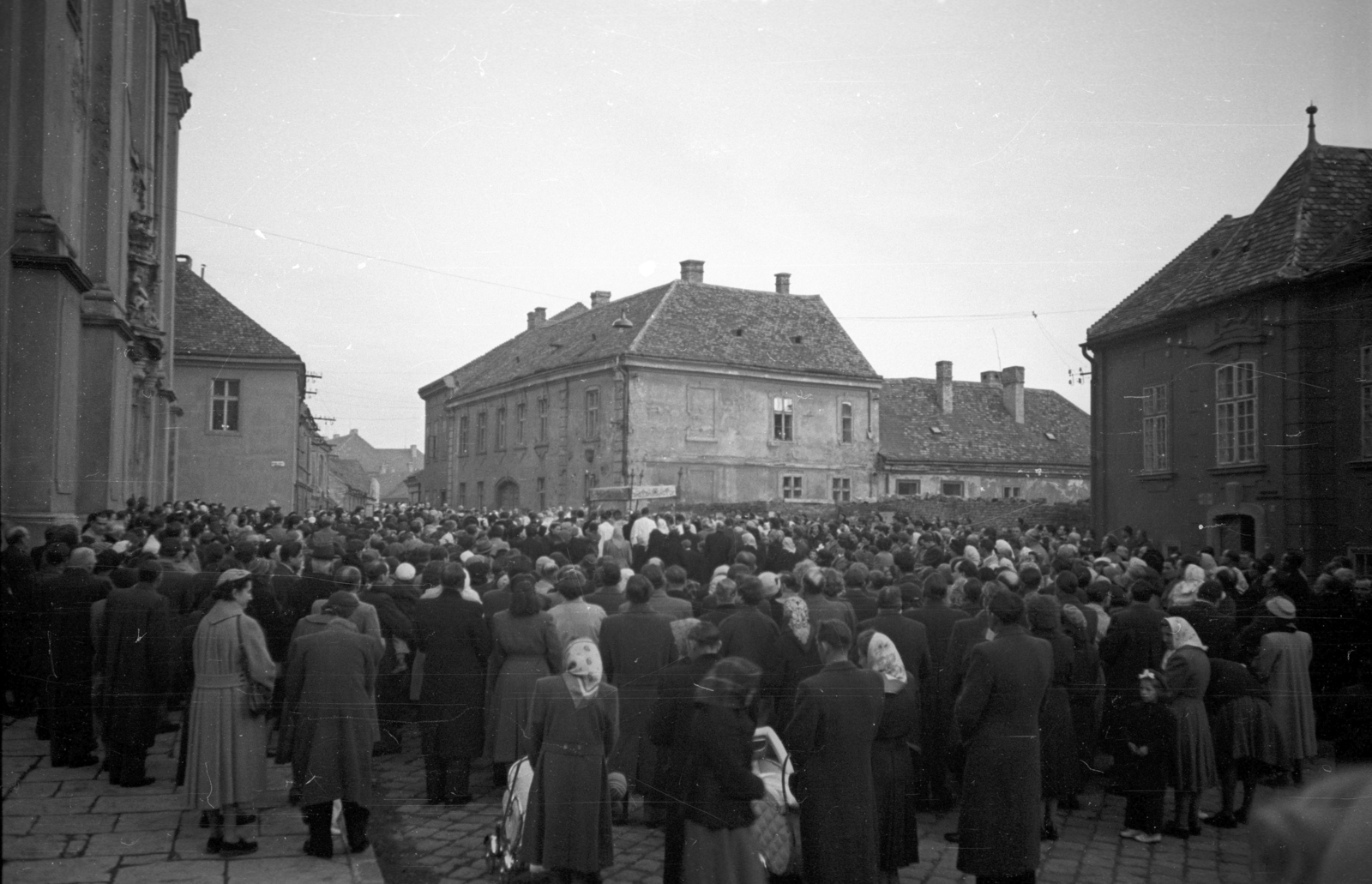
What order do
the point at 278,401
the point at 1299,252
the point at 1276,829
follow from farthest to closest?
A: 1. the point at 278,401
2. the point at 1299,252
3. the point at 1276,829

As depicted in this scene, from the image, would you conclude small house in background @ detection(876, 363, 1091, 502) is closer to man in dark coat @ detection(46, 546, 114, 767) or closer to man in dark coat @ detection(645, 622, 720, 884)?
man in dark coat @ detection(46, 546, 114, 767)

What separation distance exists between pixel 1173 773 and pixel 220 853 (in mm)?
6660

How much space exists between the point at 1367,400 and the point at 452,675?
1595 cm

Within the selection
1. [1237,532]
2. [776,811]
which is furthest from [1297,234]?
[776,811]

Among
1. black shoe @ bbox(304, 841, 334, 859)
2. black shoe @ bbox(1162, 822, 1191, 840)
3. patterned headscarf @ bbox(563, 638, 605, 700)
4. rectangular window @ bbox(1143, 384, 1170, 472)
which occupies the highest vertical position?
rectangular window @ bbox(1143, 384, 1170, 472)

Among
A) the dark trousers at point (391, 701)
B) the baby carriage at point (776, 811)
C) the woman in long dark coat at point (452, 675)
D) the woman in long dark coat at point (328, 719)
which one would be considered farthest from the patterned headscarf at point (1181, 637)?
the dark trousers at point (391, 701)

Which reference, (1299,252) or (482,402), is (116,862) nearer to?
(1299,252)

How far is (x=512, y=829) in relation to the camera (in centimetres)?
580

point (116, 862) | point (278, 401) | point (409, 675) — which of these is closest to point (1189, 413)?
point (409, 675)

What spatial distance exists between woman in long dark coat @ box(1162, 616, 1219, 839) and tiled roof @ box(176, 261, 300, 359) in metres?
29.6

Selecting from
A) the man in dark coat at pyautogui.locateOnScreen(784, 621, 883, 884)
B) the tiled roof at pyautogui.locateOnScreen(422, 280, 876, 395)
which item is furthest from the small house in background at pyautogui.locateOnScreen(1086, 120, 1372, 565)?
the tiled roof at pyautogui.locateOnScreen(422, 280, 876, 395)

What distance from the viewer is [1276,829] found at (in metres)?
2.21

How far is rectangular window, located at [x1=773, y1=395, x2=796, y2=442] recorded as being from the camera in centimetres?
4219

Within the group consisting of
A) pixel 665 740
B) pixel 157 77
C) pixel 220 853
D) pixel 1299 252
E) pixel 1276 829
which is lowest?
pixel 220 853
